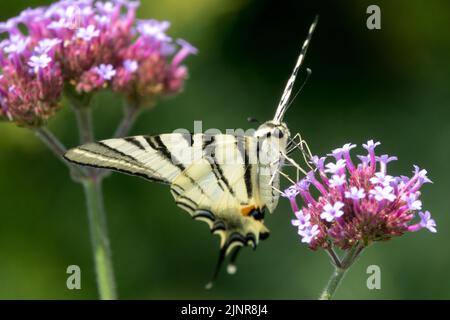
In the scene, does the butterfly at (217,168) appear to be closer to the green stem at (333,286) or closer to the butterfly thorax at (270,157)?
the butterfly thorax at (270,157)

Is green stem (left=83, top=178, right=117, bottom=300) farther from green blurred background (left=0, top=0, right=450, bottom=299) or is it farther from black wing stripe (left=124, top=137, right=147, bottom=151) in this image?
green blurred background (left=0, top=0, right=450, bottom=299)

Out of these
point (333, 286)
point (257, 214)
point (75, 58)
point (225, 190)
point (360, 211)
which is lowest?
point (333, 286)

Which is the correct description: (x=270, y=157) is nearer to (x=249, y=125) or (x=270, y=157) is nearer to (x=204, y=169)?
(x=204, y=169)

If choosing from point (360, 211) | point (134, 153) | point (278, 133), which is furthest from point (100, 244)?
point (360, 211)

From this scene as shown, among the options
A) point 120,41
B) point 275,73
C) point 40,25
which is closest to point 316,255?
point 275,73

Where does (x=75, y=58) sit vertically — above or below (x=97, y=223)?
above

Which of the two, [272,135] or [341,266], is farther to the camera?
[272,135]

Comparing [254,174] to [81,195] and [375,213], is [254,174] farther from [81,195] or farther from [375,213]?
[81,195]

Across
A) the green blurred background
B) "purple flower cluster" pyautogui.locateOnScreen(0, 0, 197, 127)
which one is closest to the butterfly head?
"purple flower cluster" pyautogui.locateOnScreen(0, 0, 197, 127)
